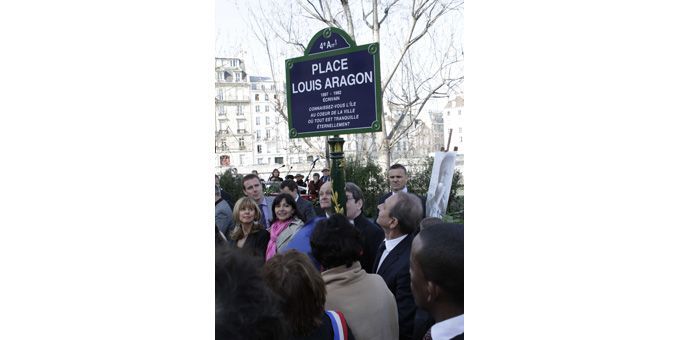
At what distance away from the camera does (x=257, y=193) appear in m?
3.28

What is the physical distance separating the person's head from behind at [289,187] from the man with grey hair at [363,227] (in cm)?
35

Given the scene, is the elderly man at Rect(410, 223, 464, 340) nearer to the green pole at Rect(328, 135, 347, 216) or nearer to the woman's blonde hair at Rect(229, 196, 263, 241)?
Answer: the green pole at Rect(328, 135, 347, 216)

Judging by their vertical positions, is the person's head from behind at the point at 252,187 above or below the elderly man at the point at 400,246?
above

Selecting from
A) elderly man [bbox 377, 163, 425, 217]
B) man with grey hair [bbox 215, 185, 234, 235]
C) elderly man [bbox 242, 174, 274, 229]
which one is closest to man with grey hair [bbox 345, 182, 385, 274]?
elderly man [bbox 377, 163, 425, 217]

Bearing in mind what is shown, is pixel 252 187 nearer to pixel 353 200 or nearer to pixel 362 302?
pixel 353 200

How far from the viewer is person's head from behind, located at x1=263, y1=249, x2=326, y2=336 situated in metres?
2.34

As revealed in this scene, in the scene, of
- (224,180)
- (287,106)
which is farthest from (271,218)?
(287,106)

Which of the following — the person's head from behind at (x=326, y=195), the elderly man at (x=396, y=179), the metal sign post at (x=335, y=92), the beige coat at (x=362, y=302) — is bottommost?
the beige coat at (x=362, y=302)

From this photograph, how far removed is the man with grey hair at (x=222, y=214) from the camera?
3373 millimetres

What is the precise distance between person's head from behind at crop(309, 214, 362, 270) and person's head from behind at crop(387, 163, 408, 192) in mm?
230

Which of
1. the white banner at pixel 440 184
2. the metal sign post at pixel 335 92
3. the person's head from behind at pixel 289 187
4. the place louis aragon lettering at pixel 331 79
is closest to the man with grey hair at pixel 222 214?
the person's head from behind at pixel 289 187

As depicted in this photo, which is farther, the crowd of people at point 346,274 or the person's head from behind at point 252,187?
the person's head from behind at point 252,187

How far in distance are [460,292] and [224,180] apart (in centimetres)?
154

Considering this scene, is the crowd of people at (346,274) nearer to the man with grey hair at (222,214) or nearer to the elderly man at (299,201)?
the elderly man at (299,201)
